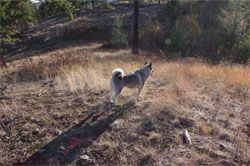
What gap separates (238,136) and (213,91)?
2687 mm

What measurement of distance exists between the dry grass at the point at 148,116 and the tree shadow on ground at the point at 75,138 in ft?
0.48

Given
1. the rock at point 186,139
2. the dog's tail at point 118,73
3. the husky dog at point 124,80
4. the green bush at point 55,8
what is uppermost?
the green bush at point 55,8

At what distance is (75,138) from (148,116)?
84.3 inches

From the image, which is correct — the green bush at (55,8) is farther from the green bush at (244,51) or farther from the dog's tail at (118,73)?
the dog's tail at (118,73)

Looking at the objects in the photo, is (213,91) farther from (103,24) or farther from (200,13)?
(103,24)

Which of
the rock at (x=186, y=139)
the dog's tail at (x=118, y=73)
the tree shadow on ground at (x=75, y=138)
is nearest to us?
the tree shadow on ground at (x=75, y=138)

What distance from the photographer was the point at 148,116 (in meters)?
4.43

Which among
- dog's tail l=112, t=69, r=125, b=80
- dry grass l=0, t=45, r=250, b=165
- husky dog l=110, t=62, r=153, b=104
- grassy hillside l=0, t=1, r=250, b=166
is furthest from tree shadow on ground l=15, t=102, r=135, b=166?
dog's tail l=112, t=69, r=125, b=80

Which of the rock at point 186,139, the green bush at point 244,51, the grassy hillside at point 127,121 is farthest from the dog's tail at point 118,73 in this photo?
the green bush at point 244,51

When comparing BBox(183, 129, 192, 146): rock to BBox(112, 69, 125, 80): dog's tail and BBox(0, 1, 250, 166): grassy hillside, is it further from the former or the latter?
BBox(112, 69, 125, 80): dog's tail

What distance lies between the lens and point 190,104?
510cm

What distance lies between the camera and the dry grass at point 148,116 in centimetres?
329

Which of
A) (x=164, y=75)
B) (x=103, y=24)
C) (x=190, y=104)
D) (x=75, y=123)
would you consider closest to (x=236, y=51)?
(x=164, y=75)

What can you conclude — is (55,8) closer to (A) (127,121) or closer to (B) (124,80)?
(B) (124,80)
